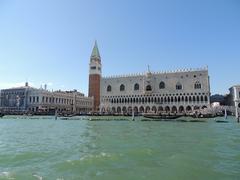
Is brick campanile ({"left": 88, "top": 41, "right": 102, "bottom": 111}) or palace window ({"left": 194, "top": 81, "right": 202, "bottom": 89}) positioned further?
brick campanile ({"left": 88, "top": 41, "right": 102, "bottom": 111})

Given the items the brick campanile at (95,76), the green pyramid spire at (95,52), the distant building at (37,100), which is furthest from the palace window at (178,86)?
the distant building at (37,100)

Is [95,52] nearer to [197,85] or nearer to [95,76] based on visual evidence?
[95,76]

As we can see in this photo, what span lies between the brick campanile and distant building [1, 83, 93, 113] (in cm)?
805

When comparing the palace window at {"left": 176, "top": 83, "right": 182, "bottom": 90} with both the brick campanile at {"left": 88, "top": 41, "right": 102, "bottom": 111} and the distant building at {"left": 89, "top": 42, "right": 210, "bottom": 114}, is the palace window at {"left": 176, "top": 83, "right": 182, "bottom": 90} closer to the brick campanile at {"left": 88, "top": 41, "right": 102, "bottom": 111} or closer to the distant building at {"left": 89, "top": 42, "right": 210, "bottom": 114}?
the distant building at {"left": 89, "top": 42, "right": 210, "bottom": 114}

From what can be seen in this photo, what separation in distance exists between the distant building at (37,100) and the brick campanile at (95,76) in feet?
26.4

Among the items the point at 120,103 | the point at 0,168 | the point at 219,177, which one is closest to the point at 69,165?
the point at 0,168

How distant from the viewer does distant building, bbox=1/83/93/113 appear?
8381 centimetres

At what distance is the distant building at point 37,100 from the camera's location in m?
83.8

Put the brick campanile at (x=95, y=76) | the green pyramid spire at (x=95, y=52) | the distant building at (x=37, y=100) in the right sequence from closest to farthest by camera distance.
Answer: the distant building at (x=37, y=100) → the brick campanile at (x=95, y=76) → the green pyramid spire at (x=95, y=52)

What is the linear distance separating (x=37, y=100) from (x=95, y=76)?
2018cm

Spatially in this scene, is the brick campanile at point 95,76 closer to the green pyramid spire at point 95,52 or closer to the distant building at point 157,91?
the green pyramid spire at point 95,52

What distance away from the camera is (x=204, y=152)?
11500 millimetres

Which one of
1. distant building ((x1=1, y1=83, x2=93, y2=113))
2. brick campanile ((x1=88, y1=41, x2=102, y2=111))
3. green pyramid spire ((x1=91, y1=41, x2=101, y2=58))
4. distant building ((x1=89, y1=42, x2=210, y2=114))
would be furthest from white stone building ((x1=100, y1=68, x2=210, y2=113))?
distant building ((x1=1, y1=83, x2=93, y2=113))

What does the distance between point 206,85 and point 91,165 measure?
6160 cm
